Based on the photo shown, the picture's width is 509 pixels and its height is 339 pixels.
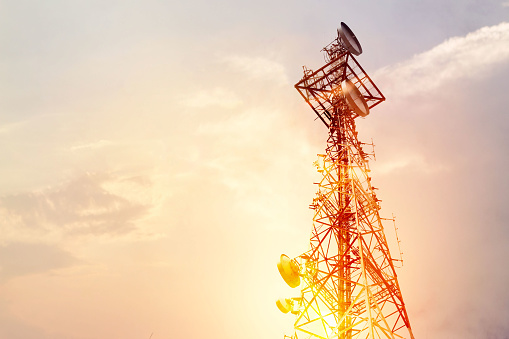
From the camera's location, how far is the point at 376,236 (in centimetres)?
2048

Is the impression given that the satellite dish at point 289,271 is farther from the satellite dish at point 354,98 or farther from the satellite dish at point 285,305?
the satellite dish at point 354,98

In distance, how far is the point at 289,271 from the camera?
20.7 metres

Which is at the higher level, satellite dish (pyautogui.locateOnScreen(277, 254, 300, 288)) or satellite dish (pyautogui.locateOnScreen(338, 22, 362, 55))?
satellite dish (pyautogui.locateOnScreen(338, 22, 362, 55))

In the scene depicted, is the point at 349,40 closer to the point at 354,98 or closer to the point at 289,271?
the point at 354,98

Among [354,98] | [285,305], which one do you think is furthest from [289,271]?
[354,98]

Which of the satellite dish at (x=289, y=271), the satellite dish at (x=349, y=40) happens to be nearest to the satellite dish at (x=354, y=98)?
the satellite dish at (x=349, y=40)

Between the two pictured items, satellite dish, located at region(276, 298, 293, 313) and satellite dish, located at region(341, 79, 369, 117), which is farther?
satellite dish, located at region(341, 79, 369, 117)

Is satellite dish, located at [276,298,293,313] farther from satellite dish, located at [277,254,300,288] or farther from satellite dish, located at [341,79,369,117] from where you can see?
satellite dish, located at [341,79,369,117]

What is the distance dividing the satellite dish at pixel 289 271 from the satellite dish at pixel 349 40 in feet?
60.1

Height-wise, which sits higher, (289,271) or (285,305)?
(289,271)

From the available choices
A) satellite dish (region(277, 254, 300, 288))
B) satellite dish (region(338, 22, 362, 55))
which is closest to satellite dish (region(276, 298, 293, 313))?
satellite dish (region(277, 254, 300, 288))

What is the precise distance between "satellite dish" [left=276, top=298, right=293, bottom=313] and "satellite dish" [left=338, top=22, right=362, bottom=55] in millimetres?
20762

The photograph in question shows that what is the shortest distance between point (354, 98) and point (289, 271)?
15.6 m

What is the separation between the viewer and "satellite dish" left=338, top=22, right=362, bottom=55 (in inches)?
1019
